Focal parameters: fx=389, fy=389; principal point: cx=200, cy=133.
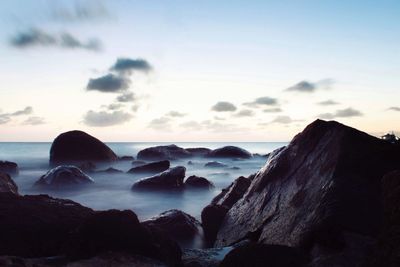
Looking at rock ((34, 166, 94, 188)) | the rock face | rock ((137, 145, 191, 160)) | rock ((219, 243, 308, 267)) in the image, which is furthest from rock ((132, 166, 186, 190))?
rock ((137, 145, 191, 160))

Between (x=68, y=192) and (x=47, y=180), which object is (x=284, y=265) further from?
(x=47, y=180)

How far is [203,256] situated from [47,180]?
39.3 ft

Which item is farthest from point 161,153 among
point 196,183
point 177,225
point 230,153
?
point 177,225

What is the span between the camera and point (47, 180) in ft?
49.9

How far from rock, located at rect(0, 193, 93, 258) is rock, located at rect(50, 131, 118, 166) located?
20.1m

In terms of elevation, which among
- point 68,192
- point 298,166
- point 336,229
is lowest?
point 68,192

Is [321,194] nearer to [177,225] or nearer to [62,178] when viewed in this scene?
[177,225]

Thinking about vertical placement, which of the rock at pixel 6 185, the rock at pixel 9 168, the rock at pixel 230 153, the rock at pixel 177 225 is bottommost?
the rock at pixel 177 225

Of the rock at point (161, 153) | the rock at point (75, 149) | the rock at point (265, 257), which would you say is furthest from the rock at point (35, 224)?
the rock at point (161, 153)

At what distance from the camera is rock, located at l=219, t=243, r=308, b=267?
12.7ft

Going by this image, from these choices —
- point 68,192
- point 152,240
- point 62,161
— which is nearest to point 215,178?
point 68,192

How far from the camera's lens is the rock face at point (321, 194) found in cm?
411

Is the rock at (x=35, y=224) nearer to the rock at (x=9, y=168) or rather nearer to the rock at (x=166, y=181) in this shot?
the rock at (x=166, y=181)

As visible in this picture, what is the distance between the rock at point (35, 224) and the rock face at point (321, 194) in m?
2.51
